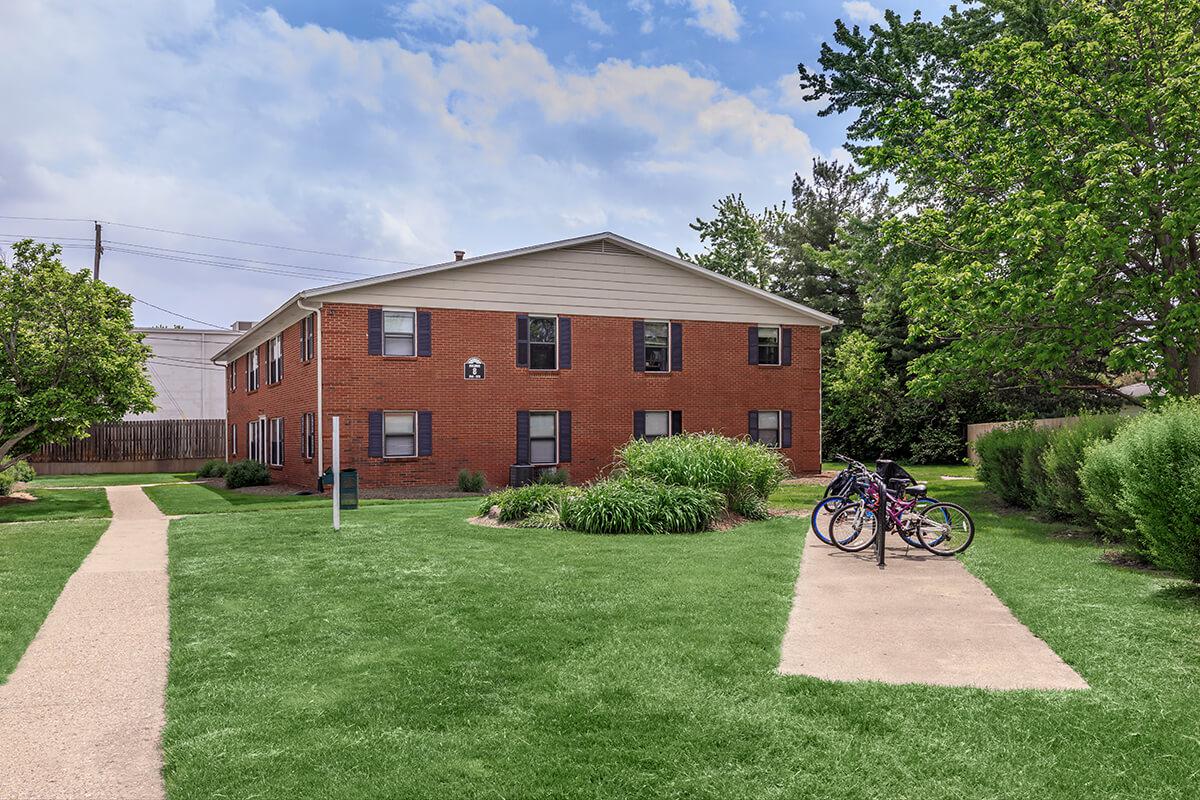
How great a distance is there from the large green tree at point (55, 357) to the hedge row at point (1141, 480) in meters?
18.2

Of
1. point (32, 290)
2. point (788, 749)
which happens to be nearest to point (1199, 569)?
point (788, 749)

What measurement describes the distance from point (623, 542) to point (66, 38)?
42.6 feet

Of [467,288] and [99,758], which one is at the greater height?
[467,288]

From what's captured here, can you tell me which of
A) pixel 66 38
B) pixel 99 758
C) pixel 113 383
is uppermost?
pixel 66 38

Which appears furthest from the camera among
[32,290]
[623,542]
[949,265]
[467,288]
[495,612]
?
[467,288]

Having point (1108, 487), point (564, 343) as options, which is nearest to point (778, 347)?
point (564, 343)

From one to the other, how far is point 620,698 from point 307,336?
1972 centimetres

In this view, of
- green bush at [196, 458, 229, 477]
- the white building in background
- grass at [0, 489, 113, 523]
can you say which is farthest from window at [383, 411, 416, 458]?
the white building in background

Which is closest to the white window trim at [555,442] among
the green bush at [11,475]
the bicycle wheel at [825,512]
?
the bicycle wheel at [825,512]

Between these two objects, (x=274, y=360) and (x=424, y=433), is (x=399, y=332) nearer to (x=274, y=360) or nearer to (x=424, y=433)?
(x=424, y=433)

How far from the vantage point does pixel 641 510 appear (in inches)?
510

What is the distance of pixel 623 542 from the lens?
11.6m

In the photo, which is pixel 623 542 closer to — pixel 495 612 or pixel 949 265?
pixel 495 612

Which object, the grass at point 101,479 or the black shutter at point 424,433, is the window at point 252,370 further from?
the black shutter at point 424,433
